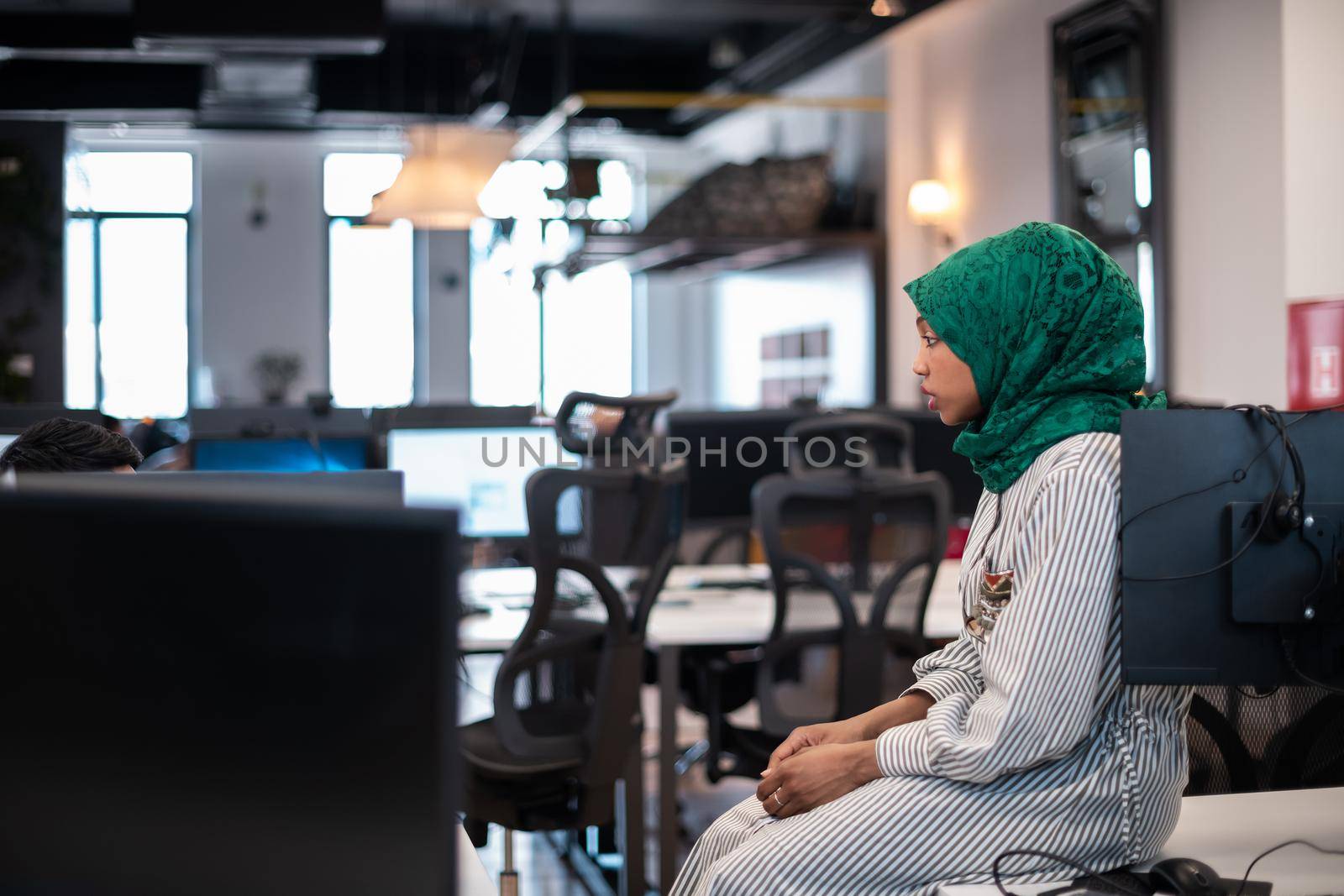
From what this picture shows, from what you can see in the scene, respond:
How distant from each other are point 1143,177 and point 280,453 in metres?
3.92

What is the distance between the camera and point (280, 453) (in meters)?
3.64

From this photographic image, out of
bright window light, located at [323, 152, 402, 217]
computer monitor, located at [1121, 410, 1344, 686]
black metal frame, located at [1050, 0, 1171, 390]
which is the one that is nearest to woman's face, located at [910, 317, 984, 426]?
computer monitor, located at [1121, 410, 1344, 686]

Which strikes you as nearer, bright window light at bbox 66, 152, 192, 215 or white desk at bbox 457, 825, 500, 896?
white desk at bbox 457, 825, 500, 896

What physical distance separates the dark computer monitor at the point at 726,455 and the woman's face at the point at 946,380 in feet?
8.87

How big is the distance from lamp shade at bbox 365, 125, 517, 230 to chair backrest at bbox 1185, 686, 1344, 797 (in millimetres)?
4516

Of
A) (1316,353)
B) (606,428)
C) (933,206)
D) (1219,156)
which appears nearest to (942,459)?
(1316,353)

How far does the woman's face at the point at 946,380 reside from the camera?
157 cm

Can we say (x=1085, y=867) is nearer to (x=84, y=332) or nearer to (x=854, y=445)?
Result: (x=854, y=445)

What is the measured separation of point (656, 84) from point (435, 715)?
10376mm

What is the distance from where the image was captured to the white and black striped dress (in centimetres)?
135

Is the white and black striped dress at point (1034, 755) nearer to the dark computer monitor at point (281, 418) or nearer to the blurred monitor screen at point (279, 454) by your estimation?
the blurred monitor screen at point (279, 454)

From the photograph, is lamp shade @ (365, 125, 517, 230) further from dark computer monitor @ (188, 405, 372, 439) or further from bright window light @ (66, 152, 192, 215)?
bright window light @ (66, 152, 192, 215)

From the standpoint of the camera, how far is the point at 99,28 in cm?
896

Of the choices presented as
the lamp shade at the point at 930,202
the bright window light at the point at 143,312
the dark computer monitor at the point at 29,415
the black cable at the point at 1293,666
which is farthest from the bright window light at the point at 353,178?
the black cable at the point at 1293,666
